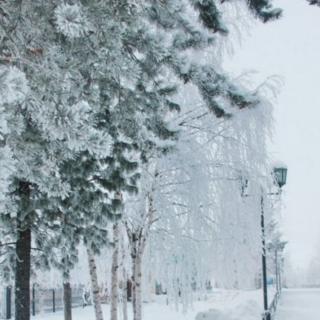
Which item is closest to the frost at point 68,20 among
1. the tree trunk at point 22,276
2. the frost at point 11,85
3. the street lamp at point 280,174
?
the frost at point 11,85

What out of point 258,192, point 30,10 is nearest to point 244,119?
point 258,192

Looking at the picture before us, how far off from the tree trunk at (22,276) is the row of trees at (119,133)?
15 millimetres

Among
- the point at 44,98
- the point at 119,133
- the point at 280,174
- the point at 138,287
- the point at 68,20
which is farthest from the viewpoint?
the point at 138,287

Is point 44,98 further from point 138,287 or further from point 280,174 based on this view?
point 138,287

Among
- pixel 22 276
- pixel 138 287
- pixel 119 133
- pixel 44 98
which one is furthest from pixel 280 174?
pixel 44 98

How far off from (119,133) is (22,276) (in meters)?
2.71

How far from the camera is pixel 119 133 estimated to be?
28.3 feet

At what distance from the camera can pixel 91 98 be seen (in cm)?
698

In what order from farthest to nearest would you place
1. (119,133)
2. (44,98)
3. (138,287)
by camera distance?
(138,287) < (119,133) < (44,98)

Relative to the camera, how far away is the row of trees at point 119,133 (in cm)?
567

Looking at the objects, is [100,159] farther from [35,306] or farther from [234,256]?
[35,306]

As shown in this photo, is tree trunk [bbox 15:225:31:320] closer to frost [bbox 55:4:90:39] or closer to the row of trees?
the row of trees

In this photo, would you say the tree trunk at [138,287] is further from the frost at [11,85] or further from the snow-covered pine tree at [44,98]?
the frost at [11,85]

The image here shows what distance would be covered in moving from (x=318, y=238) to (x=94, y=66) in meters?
136
